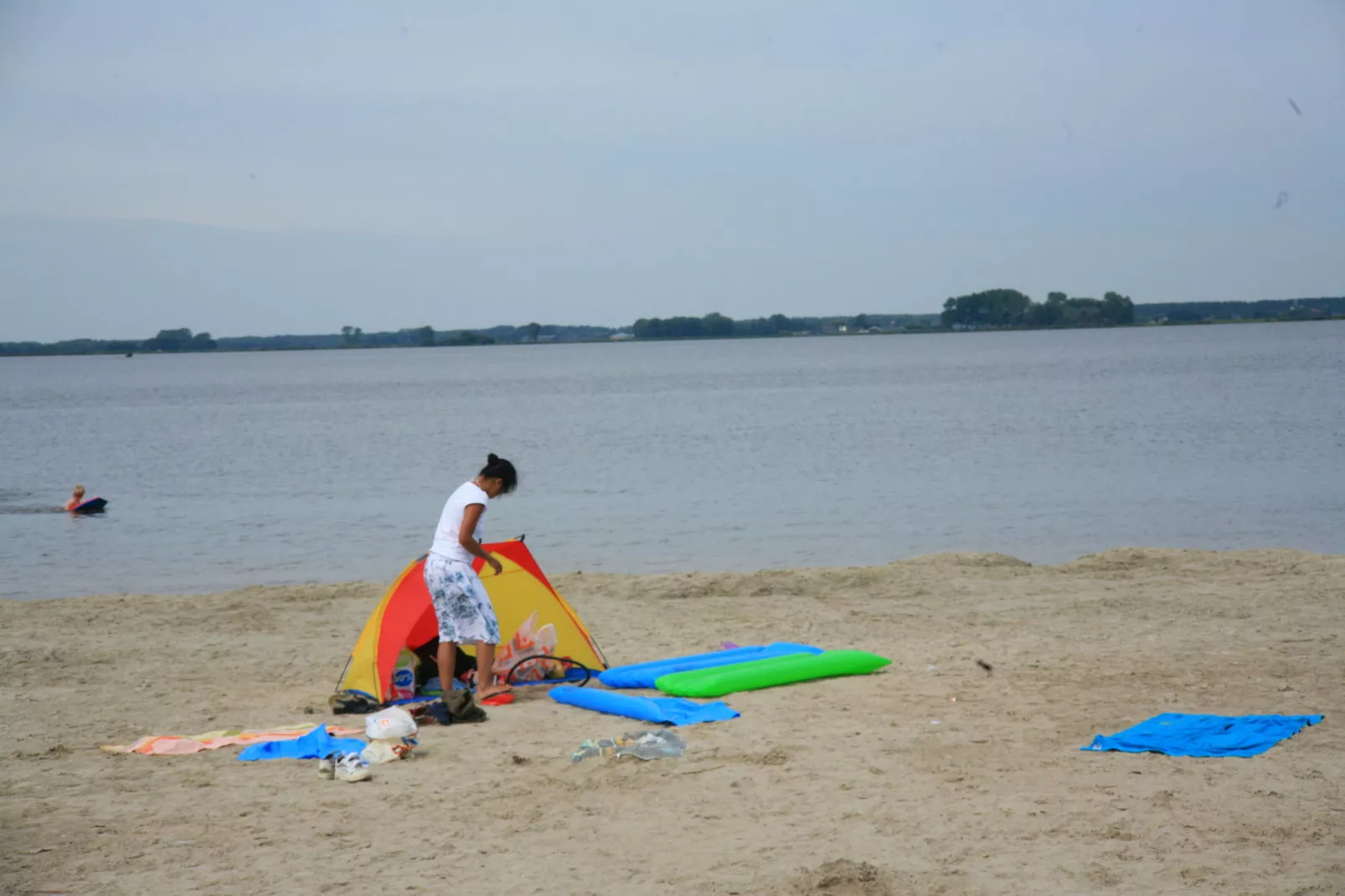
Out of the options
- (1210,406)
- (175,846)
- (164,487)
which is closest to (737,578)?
(175,846)

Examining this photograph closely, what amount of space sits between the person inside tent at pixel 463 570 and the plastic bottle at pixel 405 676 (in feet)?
1.99

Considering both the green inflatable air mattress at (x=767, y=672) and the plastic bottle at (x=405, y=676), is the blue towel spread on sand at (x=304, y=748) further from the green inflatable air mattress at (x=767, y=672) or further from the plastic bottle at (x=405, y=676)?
the green inflatable air mattress at (x=767, y=672)

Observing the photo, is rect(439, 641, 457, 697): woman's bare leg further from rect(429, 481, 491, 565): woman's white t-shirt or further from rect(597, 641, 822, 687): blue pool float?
rect(597, 641, 822, 687): blue pool float

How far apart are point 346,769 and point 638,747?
1639 mm

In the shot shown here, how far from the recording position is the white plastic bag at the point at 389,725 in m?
7.53

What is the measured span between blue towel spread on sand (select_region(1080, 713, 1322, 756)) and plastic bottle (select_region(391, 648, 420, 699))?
4.63m

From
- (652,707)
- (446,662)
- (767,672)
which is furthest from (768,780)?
(446,662)

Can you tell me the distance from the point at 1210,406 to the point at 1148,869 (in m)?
47.3

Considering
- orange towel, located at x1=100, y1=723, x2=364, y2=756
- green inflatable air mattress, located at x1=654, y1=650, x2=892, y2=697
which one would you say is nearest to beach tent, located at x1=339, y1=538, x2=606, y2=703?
orange towel, located at x1=100, y1=723, x2=364, y2=756

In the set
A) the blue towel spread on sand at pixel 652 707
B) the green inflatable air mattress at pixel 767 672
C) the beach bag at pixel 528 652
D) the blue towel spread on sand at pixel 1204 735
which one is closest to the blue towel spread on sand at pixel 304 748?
Result: the blue towel spread on sand at pixel 652 707

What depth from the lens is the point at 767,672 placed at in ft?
29.2

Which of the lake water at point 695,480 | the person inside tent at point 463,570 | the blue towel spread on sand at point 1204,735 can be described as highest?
the person inside tent at point 463,570

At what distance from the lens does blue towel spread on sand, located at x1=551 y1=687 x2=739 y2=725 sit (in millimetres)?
7988

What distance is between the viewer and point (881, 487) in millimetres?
26297
